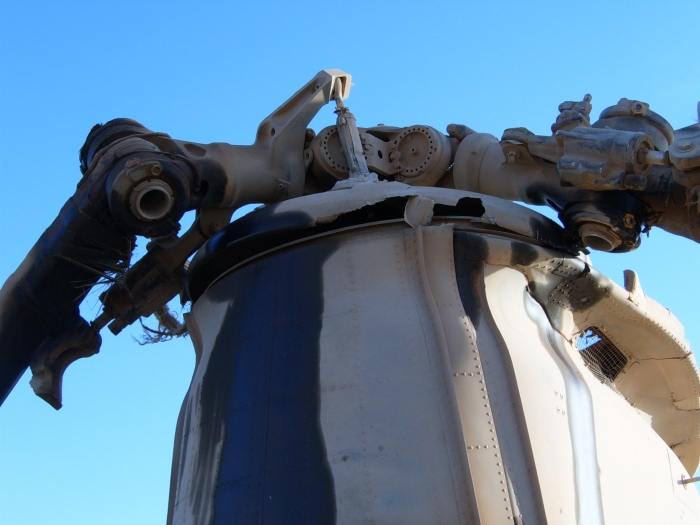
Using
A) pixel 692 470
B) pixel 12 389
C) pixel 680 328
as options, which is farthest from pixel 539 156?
pixel 12 389

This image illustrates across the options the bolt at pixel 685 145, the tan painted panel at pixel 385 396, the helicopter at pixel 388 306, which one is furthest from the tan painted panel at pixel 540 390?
the bolt at pixel 685 145

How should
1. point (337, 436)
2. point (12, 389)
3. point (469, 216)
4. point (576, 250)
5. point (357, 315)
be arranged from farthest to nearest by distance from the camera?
point (12, 389), point (576, 250), point (469, 216), point (357, 315), point (337, 436)

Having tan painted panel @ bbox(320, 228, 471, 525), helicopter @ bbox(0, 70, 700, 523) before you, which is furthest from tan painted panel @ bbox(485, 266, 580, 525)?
tan painted panel @ bbox(320, 228, 471, 525)

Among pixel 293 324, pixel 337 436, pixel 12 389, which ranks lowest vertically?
pixel 337 436

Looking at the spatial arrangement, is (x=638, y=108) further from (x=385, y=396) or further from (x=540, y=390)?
(x=385, y=396)

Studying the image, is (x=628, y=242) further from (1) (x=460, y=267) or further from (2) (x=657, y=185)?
(1) (x=460, y=267)

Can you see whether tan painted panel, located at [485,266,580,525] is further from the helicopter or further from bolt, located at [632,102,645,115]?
bolt, located at [632,102,645,115]

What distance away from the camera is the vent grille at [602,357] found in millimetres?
9703

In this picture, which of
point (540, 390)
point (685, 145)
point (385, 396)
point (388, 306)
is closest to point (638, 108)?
point (685, 145)

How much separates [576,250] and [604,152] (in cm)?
99

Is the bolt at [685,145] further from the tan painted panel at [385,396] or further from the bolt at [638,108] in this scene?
the tan painted panel at [385,396]

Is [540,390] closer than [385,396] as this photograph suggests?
No

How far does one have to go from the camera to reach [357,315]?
8164mm

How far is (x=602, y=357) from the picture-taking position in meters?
9.93
